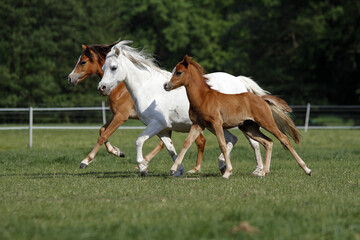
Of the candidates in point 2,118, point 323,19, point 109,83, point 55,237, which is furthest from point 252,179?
point 323,19

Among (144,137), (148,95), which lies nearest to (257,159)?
(144,137)

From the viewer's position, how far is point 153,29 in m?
60.5

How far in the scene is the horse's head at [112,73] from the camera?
991 cm

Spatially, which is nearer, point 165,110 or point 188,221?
point 188,221

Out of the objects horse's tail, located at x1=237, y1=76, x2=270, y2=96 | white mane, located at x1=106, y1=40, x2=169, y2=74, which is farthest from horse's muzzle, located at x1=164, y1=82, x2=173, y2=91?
horse's tail, located at x1=237, y1=76, x2=270, y2=96

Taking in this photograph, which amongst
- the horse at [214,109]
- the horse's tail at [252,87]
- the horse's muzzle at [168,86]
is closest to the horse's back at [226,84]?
the horse's tail at [252,87]

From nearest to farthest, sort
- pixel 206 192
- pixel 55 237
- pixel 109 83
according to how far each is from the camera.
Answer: pixel 55 237 < pixel 206 192 < pixel 109 83

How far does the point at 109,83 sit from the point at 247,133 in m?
2.61

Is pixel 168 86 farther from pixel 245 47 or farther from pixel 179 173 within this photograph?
pixel 245 47

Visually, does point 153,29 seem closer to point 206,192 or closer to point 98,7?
point 98,7

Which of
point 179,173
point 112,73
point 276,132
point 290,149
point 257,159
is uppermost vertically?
point 112,73

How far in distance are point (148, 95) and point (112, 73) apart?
29.4 inches

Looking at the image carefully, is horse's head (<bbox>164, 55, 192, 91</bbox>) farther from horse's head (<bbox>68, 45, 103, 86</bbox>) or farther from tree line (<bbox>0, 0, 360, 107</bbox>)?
tree line (<bbox>0, 0, 360, 107</bbox>)

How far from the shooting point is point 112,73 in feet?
33.0
